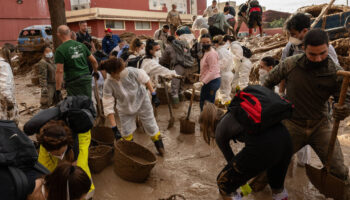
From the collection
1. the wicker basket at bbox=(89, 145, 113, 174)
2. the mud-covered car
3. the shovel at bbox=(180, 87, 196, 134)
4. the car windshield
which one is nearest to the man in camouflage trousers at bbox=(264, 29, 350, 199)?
the wicker basket at bbox=(89, 145, 113, 174)

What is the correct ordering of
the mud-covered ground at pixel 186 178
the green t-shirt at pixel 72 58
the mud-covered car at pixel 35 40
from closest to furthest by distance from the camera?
the mud-covered ground at pixel 186 178 → the green t-shirt at pixel 72 58 → the mud-covered car at pixel 35 40

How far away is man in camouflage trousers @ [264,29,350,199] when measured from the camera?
2.35m

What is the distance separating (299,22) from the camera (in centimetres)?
292

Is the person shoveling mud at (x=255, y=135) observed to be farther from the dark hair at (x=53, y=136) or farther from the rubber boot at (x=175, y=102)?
the rubber boot at (x=175, y=102)

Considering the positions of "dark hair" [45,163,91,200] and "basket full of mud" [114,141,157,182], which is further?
"basket full of mud" [114,141,157,182]

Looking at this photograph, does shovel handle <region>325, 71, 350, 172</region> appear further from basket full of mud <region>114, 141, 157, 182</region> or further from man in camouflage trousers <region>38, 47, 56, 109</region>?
man in camouflage trousers <region>38, 47, 56, 109</region>

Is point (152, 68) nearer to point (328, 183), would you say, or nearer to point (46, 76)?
point (46, 76)

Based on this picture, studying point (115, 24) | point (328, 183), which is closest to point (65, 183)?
point (328, 183)

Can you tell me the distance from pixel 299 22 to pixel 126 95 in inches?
95.0

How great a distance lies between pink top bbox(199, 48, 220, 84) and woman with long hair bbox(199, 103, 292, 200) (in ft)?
8.98

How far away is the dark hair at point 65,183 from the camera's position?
169cm

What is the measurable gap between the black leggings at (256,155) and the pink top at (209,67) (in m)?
2.95

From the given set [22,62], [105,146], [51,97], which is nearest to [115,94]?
[105,146]

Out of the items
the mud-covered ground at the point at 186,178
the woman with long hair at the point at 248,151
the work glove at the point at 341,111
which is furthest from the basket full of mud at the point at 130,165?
the work glove at the point at 341,111
